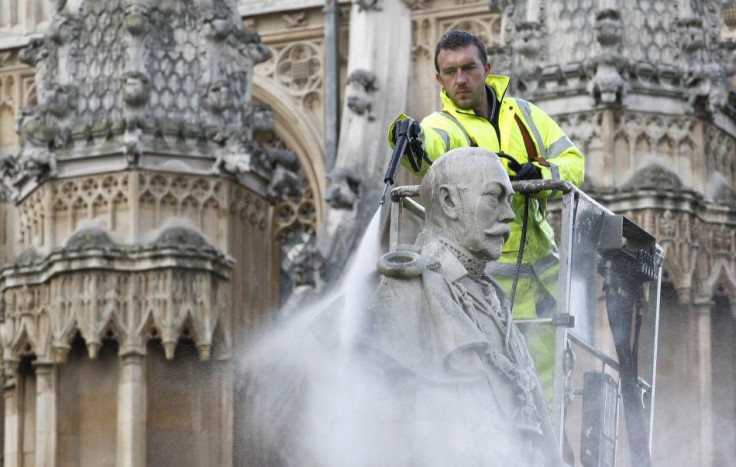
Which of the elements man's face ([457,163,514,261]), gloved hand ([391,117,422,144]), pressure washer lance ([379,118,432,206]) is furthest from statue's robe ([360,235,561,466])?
gloved hand ([391,117,422,144])

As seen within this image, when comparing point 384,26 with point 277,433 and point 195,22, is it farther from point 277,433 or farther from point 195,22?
point 277,433

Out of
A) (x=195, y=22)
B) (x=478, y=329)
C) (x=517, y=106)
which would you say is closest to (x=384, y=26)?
(x=195, y=22)

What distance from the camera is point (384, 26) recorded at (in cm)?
2284

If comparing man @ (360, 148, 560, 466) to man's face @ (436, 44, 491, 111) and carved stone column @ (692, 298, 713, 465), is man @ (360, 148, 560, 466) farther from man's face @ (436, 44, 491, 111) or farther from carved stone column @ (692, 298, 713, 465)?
carved stone column @ (692, 298, 713, 465)

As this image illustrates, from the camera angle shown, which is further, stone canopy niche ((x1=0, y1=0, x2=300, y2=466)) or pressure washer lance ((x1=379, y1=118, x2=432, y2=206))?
stone canopy niche ((x1=0, y1=0, x2=300, y2=466))

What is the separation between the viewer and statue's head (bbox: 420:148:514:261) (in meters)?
8.32

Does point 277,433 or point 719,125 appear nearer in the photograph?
point 277,433

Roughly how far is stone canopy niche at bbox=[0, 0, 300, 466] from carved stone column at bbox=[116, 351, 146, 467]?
0.01 meters

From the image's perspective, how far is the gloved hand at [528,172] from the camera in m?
9.46

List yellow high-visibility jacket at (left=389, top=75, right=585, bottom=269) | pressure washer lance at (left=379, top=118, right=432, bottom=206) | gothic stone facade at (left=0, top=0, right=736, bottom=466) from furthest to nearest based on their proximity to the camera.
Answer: gothic stone facade at (left=0, top=0, right=736, bottom=466)
yellow high-visibility jacket at (left=389, top=75, right=585, bottom=269)
pressure washer lance at (left=379, top=118, right=432, bottom=206)

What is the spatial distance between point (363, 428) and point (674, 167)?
34.4 feet

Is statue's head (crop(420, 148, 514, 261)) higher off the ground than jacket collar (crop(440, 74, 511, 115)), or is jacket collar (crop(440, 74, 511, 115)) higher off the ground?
jacket collar (crop(440, 74, 511, 115))

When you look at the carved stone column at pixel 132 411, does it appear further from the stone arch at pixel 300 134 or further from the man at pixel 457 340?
the man at pixel 457 340

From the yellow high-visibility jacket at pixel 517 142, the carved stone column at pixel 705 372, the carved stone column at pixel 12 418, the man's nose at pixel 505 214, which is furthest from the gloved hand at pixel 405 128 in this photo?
the carved stone column at pixel 12 418
